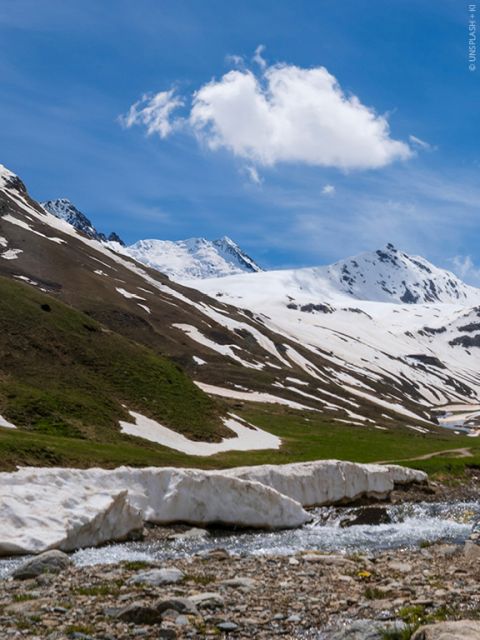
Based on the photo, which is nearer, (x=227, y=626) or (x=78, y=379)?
(x=227, y=626)

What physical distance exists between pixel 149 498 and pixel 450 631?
23188 millimetres

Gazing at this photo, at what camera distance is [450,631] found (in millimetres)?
12336

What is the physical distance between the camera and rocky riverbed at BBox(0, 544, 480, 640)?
14.8 m

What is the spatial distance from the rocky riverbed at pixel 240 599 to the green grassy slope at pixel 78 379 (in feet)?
103

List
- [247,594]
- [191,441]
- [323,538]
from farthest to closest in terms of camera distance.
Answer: [191,441], [323,538], [247,594]

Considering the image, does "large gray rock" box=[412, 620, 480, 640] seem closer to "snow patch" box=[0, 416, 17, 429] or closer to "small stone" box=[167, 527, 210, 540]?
"small stone" box=[167, 527, 210, 540]

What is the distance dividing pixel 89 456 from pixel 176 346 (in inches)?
4251

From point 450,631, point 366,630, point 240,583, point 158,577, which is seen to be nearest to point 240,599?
point 240,583

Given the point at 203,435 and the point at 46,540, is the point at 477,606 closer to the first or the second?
the point at 46,540

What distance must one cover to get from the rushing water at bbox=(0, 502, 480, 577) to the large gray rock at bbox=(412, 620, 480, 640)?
14.1 metres

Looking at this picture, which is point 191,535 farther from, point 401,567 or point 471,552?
point 471,552

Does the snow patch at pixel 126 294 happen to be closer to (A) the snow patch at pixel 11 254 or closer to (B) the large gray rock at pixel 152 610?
(A) the snow patch at pixel 11 254

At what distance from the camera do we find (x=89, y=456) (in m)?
41.8

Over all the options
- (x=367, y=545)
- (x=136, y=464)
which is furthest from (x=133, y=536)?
(x=136, y=464)
